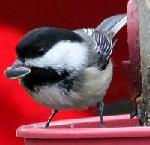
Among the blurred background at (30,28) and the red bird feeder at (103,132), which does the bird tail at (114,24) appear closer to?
the blurred background at (30,28)

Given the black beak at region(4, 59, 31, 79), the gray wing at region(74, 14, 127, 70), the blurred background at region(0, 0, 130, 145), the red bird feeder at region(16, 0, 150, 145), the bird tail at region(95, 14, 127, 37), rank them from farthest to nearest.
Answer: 1. the blurred background at region(0, 0, 130, 145)
2. the bird tail at region(95, 14, 127, 37)
3. the gray wing at region(74, 14, 127, 70)
4. the black beak at region(4, 59, 31, 79)
5. the red bird feeder at region(16, 0, 150, 145)

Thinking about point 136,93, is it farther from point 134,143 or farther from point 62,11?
point 62,11

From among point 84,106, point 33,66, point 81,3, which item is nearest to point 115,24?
point 81,3

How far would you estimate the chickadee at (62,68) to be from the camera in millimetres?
1793

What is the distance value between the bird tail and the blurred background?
173mm

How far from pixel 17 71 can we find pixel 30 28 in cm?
82

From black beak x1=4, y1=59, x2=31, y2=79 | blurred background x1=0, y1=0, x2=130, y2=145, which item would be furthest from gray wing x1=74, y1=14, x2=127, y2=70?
black beak x1=4, y1=59, x2=31, y2=79

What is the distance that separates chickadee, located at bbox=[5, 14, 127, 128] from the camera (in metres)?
1.79

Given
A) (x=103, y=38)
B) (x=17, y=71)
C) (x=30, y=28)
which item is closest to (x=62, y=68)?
(x=17, y=71)

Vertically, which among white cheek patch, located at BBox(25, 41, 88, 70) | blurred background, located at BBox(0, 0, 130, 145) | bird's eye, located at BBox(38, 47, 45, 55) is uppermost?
bird's eye, located at BBox(38, 47, 45, 55)

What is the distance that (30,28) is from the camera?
8.29 ft

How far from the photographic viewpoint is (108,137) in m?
1.45

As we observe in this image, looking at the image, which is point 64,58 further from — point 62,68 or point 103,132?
point 103,132

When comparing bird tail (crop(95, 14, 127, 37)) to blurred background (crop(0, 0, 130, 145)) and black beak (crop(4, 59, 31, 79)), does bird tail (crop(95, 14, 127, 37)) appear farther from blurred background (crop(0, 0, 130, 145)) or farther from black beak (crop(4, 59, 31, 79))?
black beak (crop(4, 59, 31, 79))
